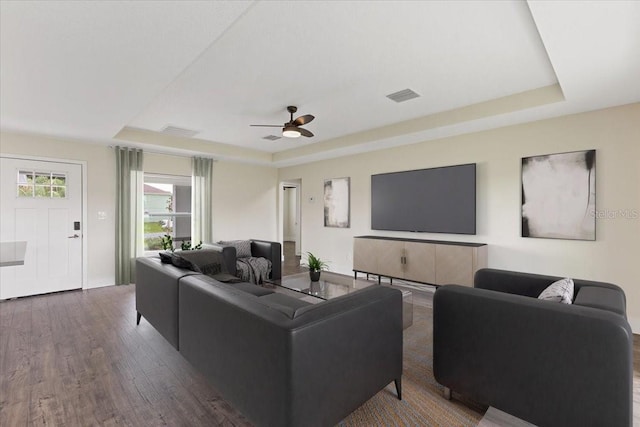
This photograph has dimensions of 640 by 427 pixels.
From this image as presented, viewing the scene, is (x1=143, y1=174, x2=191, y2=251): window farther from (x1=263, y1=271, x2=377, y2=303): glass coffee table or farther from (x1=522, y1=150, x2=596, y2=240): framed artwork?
(x1=522, y1=150, x2=596, y2=240): framed artwork

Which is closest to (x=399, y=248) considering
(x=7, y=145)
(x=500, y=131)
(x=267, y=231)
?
(x=500, y=131)

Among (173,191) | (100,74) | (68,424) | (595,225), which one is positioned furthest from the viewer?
(173,191)

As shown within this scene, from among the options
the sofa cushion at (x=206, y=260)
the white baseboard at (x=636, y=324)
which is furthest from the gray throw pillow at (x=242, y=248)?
the white baseboard at (x=636, y=324)

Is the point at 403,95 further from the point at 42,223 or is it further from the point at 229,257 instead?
the point at 42,223

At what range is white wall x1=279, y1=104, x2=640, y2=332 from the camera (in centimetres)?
321

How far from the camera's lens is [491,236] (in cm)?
419

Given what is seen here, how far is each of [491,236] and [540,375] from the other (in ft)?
9.66

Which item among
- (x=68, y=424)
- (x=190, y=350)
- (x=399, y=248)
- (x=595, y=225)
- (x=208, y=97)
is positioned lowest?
(x=68, y=424)

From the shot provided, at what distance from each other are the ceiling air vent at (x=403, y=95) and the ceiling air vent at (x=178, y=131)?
3.25m

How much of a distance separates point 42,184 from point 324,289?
4576 mm

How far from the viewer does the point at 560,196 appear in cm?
357

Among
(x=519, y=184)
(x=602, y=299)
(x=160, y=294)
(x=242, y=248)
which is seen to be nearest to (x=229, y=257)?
→ (x=242, y=248)

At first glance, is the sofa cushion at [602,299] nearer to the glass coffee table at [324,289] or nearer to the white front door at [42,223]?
the glass coffee table at [324,289]

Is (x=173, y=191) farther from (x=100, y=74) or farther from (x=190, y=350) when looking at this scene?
(x=190, y=350)
